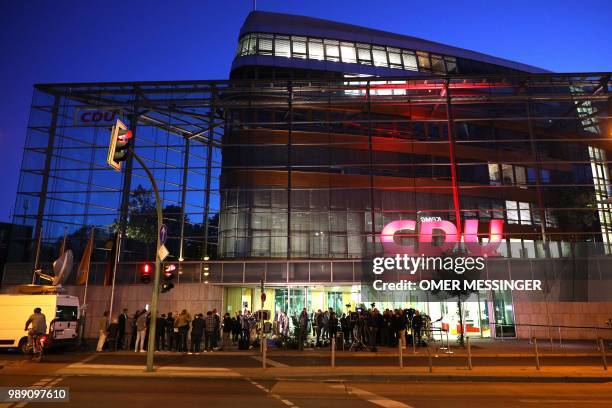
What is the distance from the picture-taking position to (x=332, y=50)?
39.3 metres

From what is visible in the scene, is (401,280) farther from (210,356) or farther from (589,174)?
(589,174)

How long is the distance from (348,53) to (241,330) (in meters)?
26.4

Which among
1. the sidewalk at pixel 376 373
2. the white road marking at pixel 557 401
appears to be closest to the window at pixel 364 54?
the sidewalk at pixel 376 373

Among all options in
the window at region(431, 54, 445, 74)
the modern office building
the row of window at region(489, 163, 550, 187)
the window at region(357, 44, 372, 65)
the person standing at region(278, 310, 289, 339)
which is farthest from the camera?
the window at region(431, 54, 445, 74)

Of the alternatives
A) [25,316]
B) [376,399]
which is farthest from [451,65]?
[376,399]

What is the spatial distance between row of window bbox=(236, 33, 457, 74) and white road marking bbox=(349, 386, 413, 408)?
31.9 meters

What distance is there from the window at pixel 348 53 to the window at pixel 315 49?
6.05 ft

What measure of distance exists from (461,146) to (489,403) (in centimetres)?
2768

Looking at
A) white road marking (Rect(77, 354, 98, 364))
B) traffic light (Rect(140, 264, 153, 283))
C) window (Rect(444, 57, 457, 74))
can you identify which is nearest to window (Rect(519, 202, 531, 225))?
window (Rect(444, 57, 457, 74))

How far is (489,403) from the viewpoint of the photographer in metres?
9.72

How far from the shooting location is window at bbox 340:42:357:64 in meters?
39.3

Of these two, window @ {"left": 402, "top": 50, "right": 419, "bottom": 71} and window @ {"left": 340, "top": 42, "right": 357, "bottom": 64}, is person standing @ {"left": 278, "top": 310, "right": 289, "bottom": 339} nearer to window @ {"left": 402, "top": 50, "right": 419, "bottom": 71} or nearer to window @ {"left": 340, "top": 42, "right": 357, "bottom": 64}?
window @ {"left": 340, "top": 42, "right": 357, "bottom": 64}

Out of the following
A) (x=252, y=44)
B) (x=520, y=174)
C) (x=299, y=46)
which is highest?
(x=252, y=44)

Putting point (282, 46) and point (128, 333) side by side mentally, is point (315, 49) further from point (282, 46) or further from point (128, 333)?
point (128, 333)
